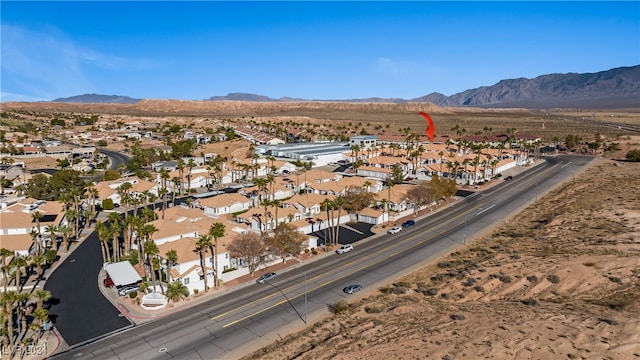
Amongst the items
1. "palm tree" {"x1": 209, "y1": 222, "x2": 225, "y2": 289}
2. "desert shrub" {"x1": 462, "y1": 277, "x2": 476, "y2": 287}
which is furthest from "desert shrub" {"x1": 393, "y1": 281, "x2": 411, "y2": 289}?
"palm tree" {"x1": 209, "y1": 222, "x2": 225, "y2": 289}

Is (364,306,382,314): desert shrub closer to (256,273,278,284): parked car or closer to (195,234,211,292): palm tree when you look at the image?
(256,273,278,284): parked car

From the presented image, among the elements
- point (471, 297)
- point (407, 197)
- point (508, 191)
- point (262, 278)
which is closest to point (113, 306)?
point (262, 278)

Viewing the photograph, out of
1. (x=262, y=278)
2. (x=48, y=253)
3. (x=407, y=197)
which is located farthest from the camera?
(x=407, y=197)

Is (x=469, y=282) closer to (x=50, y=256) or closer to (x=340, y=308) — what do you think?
(x=340, y=308)

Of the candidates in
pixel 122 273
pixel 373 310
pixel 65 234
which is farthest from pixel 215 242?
pixel 65 234

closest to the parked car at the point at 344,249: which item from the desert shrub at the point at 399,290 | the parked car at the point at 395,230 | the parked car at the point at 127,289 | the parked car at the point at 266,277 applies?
the parked car at the point at 395,230

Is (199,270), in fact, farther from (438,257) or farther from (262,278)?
(438,257)

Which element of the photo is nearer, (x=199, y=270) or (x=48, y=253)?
(x=199, y=270)
